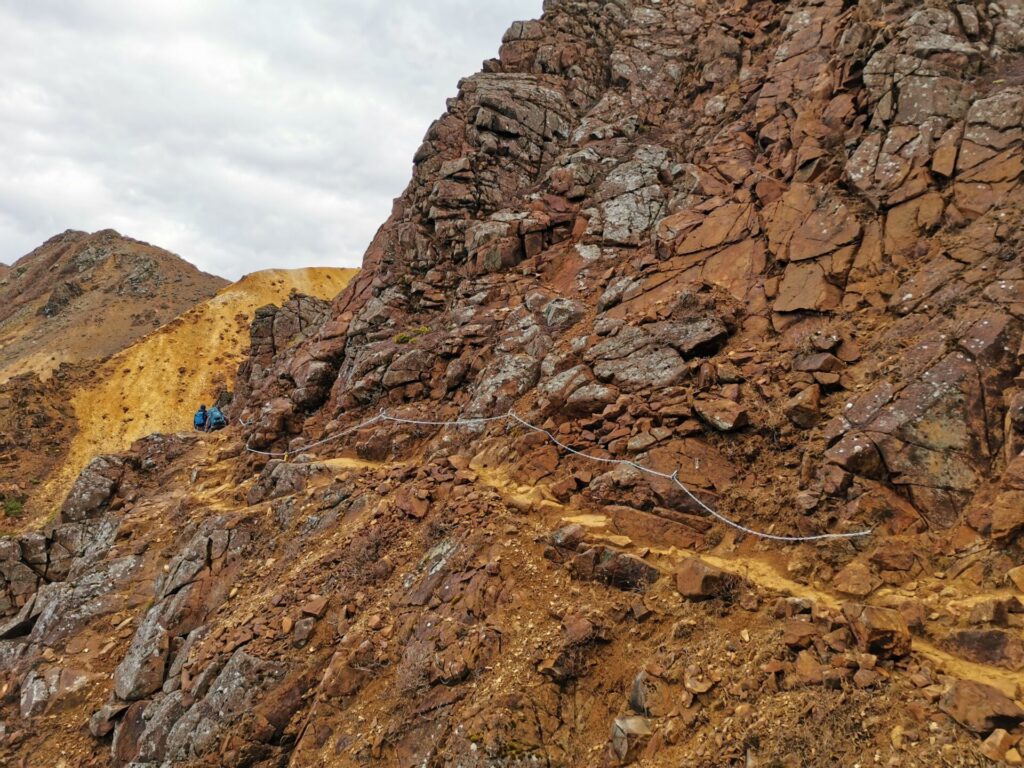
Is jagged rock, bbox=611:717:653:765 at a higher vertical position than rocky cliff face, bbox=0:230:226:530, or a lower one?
lower

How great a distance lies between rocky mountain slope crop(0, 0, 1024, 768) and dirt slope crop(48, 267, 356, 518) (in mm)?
17111

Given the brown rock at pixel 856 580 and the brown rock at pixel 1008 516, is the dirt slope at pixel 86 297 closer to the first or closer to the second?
the brown rock at pixel 856 580

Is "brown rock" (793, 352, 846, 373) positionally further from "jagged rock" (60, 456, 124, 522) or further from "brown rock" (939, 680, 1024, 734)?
"jagged rock" (60, 456, 124, 522)

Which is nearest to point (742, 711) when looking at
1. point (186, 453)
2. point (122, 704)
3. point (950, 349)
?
point (950, 349)

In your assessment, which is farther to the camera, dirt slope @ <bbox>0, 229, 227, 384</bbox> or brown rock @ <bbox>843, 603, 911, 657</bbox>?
dirt slope @ <bbox>0, 229, 227, 384</bbox>

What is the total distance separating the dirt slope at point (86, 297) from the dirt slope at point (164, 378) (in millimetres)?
4390

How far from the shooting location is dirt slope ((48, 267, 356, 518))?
32.5m

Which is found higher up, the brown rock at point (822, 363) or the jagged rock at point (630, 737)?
the brown rock at point (822, 363)

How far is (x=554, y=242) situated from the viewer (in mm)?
17516

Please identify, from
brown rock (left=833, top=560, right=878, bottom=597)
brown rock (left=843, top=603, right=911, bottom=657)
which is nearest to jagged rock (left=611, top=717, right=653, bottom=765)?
brown rock (left=843, top=603, right=911, bottom=657)

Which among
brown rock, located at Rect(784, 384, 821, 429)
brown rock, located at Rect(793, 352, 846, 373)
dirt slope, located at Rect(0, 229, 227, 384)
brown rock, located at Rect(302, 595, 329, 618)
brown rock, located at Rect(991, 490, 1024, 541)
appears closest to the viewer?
brown rock, located at Rect(991, 490, 1024, 541)

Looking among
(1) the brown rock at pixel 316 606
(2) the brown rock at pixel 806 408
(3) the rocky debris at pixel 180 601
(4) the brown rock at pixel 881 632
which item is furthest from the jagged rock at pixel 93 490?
(4) the brown rock at pixel 881 632

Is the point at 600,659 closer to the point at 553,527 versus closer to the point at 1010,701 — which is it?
the point at 553,527

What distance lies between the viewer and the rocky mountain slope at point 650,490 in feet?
20.9
